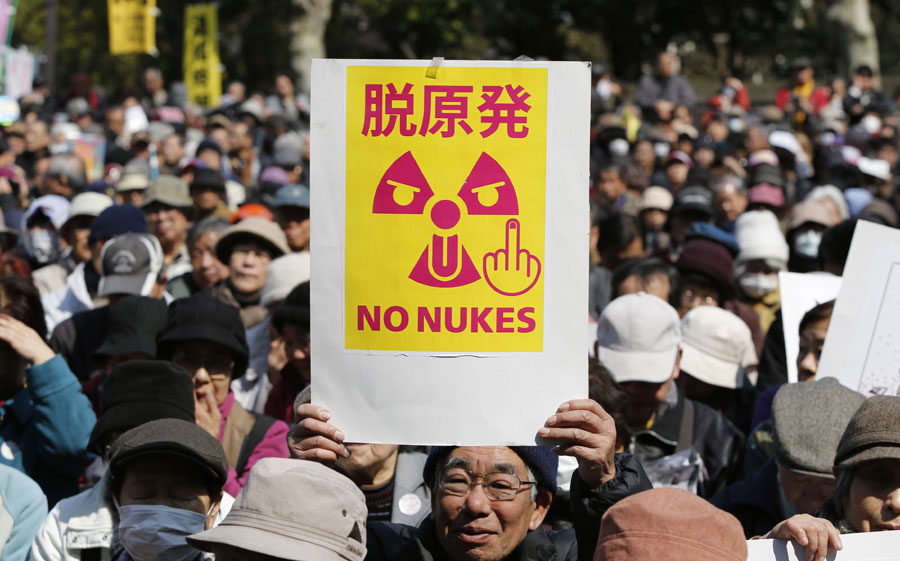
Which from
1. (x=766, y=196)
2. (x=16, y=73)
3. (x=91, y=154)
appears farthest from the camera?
(x=16, y=73)

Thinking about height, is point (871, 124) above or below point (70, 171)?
above

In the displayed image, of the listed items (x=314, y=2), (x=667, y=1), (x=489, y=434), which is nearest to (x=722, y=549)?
(x=489, y=434)

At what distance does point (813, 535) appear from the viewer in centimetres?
276

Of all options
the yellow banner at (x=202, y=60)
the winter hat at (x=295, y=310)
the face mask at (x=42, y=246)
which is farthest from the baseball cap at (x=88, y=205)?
the yellow banner at (x=202, y=60)

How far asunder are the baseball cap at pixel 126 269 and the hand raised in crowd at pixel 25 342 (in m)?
1.44

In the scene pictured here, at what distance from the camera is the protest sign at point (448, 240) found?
3.00m

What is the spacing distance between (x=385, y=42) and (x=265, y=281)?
51.1 feet

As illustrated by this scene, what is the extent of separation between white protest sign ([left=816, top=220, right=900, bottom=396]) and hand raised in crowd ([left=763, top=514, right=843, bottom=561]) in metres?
1.28

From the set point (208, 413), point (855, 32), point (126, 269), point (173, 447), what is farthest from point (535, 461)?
point (855, 32)

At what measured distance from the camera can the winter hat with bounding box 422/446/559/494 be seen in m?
3.41

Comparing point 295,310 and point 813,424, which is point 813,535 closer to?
point 813,424

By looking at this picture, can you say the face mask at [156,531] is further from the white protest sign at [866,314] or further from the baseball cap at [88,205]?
the baseball cap at [88,205]

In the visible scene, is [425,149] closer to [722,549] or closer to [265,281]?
[722,549]

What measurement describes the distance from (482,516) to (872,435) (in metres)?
1.01
